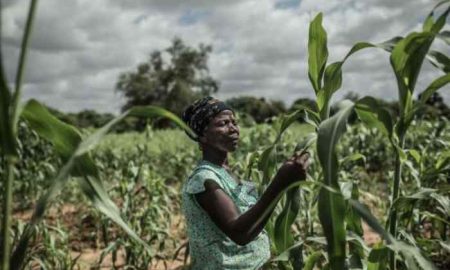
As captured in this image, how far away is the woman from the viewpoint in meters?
1.74

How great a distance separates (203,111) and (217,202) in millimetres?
355

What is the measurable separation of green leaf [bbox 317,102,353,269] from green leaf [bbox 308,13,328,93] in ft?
1.26

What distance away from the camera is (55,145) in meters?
1.17

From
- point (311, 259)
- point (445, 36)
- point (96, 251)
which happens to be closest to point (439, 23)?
point (445, 36)

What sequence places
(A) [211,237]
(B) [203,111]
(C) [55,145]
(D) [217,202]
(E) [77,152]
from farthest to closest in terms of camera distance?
(B) [203,111] → (A) [211,237] → (D) [217,202] → (C) [55,145] → (E) [77,152]

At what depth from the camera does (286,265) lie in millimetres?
2203

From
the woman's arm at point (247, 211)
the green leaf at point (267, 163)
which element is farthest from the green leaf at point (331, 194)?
the green leaf at point (267, 163)

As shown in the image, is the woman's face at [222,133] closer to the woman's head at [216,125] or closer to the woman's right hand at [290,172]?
the woman's head at [216,125]

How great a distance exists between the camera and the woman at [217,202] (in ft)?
5.70

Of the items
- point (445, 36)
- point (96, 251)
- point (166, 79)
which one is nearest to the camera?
point (445, 36)

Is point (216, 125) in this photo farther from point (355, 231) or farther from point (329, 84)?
point (355, 231)

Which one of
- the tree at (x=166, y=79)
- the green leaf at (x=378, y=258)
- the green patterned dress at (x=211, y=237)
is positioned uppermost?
the tree at (x=166, y=79)

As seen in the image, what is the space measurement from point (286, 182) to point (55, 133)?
0.59 metres

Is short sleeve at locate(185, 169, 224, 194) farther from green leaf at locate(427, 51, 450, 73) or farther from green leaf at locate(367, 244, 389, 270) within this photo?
green leaf at locate(427, 51, 450, 73)
